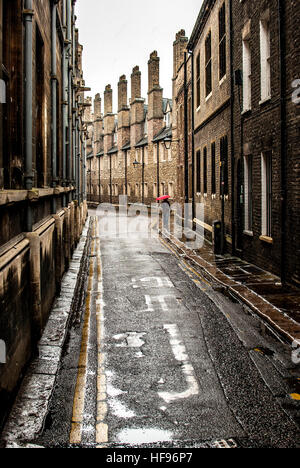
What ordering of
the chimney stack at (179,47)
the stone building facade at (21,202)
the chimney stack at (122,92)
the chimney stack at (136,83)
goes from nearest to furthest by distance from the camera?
1. the stone building facade at (21,202)
2. the chimney stack at (179,47)
3. the chimney stack at (136,83)
4. the chimney stack at (122,92)

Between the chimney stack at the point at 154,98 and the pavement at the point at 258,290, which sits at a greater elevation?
the chimney stack at the point at 154,98

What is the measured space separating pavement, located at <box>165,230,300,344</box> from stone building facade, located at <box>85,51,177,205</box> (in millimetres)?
22498

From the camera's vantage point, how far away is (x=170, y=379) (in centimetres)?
616

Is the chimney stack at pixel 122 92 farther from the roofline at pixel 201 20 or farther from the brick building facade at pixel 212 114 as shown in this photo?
the roofline at pixel 201 20

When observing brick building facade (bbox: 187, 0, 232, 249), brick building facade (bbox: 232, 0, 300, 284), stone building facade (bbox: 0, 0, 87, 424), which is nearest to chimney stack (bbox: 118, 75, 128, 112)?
brick building facade (bbox: 187, 0, 232, 249)

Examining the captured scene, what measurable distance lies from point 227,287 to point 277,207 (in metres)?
2.23

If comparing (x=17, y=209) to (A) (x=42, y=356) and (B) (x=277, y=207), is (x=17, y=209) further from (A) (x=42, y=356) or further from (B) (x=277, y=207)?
(B) (x=277, y=207)

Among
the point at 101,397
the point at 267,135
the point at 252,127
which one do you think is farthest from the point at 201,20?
the point at 101,397

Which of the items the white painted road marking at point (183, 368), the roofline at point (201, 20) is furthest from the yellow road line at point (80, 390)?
the roofline at point (201, 20)

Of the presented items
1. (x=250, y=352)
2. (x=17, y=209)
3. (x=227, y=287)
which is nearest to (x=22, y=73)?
(x=17, y=209)

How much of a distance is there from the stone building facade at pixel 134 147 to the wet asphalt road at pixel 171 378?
28.6m

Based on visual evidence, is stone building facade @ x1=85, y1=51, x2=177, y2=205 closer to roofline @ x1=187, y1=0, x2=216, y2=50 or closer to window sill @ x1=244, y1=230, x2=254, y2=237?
roofline @ x1=187, y1=0, x2=216, y2=50

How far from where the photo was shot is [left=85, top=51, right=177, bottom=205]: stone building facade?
46.8 meters

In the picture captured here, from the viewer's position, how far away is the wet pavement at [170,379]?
4.70 meters
